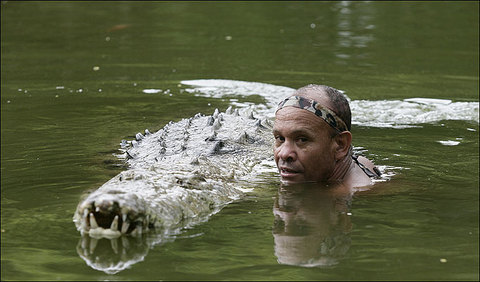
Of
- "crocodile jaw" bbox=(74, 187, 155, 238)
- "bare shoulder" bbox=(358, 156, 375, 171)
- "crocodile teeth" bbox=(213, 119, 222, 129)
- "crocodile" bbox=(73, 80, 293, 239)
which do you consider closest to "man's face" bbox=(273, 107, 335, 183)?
"crocodile" bbox=(73, 80, 293, 239)

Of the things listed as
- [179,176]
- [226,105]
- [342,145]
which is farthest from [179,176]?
[226,105]

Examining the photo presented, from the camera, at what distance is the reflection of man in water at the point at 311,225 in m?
5.00

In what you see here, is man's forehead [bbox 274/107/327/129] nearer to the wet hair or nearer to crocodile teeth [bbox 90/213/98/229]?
the wet hair

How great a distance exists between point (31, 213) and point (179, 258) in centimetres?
155

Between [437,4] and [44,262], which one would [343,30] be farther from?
[44,262]

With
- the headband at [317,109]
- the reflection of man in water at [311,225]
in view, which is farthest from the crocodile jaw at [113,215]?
the headband at [317,109]

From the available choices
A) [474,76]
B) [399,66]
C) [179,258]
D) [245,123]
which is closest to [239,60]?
[399,66]

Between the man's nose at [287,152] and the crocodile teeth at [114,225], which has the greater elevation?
the crocodile teeth at [114,225]

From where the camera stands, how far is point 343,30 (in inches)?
671

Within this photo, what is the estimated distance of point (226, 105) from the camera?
11117 millimetres

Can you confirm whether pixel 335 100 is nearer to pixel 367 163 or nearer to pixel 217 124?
pixel 367 163

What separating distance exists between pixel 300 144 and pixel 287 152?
143 millimetres

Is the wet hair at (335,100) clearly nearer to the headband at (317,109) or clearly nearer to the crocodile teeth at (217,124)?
the headband at (317,109)

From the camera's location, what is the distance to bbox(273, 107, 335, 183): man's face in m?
6.75
